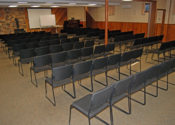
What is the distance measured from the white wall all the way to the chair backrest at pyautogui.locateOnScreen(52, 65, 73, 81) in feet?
52.6

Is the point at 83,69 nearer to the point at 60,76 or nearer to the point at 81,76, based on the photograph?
the point at 81,76

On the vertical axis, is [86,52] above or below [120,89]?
above

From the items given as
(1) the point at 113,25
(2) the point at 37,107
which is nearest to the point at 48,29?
(1) the point at 113,25

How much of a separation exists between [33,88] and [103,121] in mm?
2466

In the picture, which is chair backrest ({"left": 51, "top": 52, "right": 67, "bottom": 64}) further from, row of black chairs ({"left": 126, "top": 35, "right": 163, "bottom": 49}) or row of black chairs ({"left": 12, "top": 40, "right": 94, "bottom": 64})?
row of black chairs ({"left": 126, "top": 35, "right": 163, "bottom": 49})

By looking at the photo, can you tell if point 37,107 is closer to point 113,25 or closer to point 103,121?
point 103,121

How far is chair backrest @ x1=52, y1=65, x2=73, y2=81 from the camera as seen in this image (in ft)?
11.0

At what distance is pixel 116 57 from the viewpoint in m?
4.50

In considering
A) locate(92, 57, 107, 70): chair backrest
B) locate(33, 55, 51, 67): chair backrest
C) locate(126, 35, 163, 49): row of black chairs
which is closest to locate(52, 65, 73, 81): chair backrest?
locate(92, 57, 107, 70): chair backrest

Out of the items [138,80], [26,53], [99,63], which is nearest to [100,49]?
[99,63]

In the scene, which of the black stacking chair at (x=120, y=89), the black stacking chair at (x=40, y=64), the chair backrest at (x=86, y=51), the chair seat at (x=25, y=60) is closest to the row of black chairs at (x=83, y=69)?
the black stacking chair at (x=40, y=64)

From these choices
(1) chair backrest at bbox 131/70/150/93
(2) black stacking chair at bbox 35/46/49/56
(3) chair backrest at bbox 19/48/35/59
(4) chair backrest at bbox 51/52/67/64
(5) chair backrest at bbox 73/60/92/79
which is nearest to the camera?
(1) chair backrest at bbox 131/70/150/93

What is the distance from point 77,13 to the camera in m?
19.2

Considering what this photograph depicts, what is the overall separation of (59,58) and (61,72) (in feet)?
5.48
